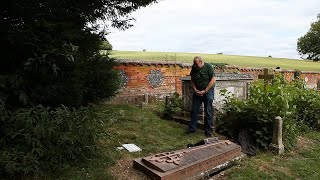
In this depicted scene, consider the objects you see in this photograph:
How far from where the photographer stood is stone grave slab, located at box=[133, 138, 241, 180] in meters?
4.72

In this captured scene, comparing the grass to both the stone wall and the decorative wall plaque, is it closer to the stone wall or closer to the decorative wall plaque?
the stone wall

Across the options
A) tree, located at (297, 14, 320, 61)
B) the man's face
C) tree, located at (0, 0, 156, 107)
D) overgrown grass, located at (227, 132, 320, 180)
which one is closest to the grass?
overgrown grass, located at (227, 132, 320, 180)

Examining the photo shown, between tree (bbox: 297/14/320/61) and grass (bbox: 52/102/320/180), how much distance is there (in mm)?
44859

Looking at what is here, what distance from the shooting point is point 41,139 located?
463cm

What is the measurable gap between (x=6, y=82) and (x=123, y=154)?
2404mm

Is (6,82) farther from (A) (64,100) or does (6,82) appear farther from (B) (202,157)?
(B) (202,157)

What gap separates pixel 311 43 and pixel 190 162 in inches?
2005

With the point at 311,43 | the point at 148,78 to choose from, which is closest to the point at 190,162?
the point at 148,78

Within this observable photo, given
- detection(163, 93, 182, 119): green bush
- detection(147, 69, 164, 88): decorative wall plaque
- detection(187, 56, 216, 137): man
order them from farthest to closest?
1. detection(147, 69, 164, 88): decorative wall plaque
2. detection(163, 93, 182, 119): green bush
3. detection(187, 56, 216, 137): man

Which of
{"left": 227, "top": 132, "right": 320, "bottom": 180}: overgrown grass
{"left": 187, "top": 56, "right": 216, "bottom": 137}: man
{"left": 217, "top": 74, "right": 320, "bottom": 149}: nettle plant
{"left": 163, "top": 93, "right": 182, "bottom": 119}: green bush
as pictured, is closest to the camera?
{"left": 227, "top": 132, "right": 320, "bottom": 180}: overgrown grass

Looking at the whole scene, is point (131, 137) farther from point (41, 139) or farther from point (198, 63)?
point (41, 139)

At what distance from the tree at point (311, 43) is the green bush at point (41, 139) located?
50.5 metres

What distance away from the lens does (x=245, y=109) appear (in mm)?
7430

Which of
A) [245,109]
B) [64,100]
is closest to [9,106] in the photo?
[64,100]
